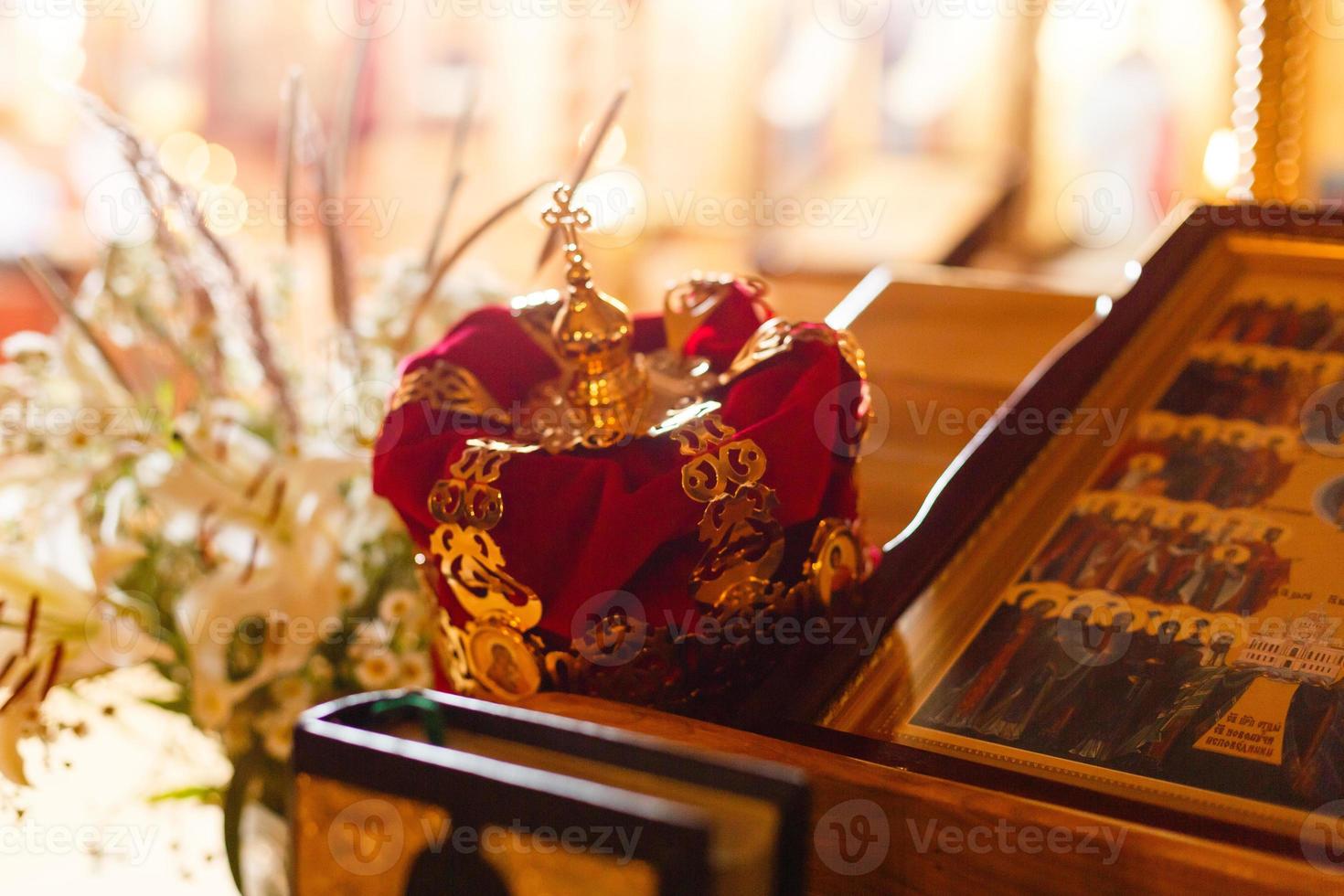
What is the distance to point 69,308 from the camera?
0.73m

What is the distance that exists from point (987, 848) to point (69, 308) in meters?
0.59

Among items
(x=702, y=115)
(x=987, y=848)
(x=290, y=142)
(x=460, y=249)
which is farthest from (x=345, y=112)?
(x=702, y=115)

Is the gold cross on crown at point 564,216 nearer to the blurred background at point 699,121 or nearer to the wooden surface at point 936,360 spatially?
the wooden surface at point 936,360

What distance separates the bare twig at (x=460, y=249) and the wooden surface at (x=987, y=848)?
31cm

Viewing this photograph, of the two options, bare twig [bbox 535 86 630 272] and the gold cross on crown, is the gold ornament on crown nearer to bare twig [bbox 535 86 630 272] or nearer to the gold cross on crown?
the gold cross on crown

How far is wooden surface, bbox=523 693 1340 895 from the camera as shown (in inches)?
13.5

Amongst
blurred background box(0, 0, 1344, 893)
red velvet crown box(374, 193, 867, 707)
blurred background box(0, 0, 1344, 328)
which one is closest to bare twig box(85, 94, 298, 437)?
red velvet crown box(374, 193, 867, 707)

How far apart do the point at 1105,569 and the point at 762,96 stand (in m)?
3.21

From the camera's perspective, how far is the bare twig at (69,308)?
73 centimetres

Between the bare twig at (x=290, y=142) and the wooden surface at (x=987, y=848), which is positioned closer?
the wooden surface at (x=987, y=848)

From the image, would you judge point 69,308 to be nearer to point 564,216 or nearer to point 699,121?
point 564,216

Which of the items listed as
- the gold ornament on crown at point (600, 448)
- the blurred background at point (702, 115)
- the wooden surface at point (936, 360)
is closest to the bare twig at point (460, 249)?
the gold ornament on crown at point (600, 448)

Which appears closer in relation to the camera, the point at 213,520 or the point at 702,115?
the point at 213,520

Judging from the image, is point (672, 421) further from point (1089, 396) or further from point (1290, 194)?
point (1290, 194)
